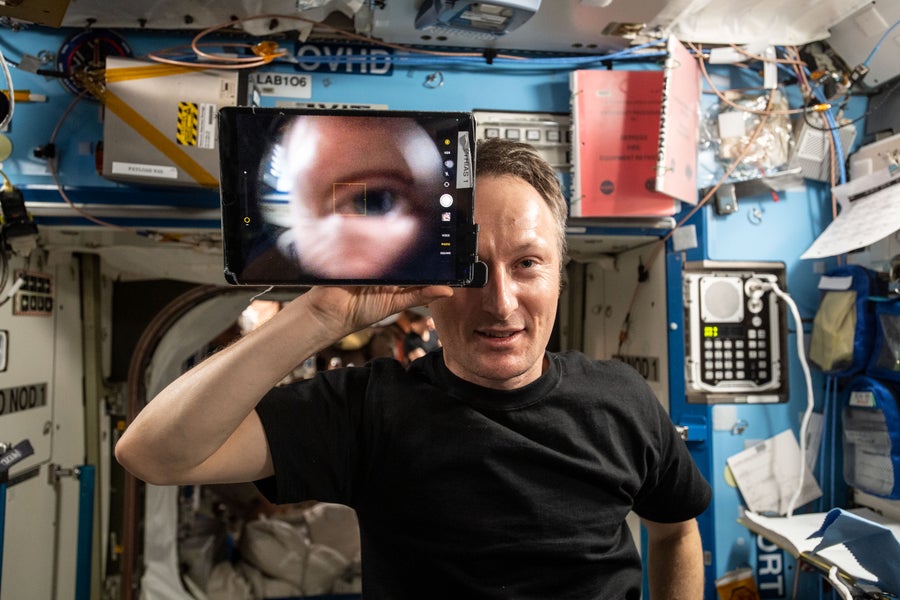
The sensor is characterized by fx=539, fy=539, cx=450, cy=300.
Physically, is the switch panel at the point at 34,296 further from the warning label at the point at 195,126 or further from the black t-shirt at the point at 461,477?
the black t-shirt at the point at 461,477

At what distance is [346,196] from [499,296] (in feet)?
1.24

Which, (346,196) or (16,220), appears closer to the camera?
(346,196)

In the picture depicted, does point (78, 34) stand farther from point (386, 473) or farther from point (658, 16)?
point (658, 16)

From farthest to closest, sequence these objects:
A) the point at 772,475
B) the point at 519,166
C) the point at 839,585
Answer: the point at 772,475 < the point at 839,585 < the point at 519,166

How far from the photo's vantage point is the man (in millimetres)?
1081

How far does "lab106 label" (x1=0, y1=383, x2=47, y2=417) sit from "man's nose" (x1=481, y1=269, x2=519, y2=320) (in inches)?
80.3

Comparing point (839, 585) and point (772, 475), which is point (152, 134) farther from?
point (772, 475)

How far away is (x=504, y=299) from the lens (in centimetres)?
110

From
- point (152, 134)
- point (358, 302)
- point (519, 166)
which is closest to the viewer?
point (358, 302)

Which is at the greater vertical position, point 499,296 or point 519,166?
point 519,166

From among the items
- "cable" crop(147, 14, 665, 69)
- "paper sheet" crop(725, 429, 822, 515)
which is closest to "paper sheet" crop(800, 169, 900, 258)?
"paper sheet" crop(725, 429, 822, 515)

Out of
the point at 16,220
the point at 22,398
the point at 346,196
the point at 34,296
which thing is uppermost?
the point at 16,220

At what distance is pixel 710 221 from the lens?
220cm

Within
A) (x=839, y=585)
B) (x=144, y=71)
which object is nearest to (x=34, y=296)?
(x=144, y=71)
